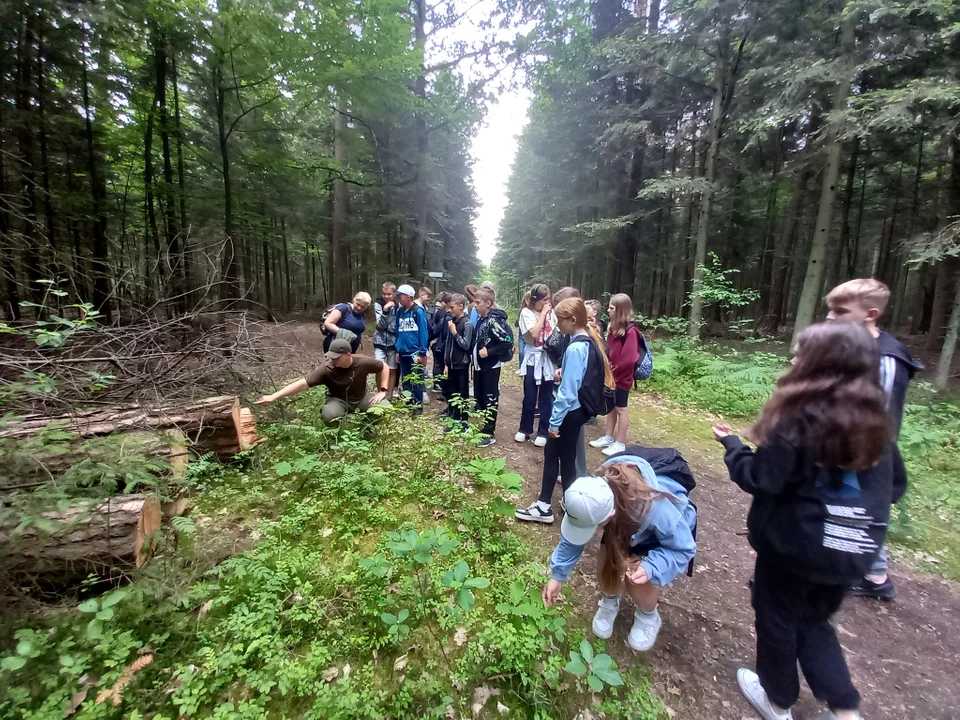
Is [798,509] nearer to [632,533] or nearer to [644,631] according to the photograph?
[632,533]

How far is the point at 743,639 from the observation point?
278 centimetres

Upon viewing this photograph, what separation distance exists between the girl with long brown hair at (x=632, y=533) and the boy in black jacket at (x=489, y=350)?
9.67 feet

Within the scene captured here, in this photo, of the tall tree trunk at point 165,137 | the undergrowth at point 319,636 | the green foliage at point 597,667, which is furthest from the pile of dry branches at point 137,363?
the tall tree trunk at point 165,137

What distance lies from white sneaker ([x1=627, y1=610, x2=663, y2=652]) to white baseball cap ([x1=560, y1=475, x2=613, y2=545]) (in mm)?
975

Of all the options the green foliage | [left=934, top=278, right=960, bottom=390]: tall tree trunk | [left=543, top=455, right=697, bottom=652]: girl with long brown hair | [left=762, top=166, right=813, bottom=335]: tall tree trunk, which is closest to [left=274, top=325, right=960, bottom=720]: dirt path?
[left=543, top=455, right=697, bottom=652]: girl with long brown hair

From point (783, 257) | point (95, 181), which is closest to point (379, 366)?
point (95, 181)

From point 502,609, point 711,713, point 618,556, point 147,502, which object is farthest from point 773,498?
point 147,502

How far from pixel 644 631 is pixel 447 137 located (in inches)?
803

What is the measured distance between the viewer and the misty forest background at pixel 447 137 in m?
7.16

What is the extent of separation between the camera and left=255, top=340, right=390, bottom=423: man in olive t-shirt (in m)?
4.99

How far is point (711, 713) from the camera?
230 cm

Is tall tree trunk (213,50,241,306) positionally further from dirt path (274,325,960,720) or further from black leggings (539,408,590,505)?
dirt path (274,325,960,720)

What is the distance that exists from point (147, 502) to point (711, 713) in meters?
3.98

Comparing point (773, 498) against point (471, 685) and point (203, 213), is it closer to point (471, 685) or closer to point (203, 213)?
point (471, 685)
